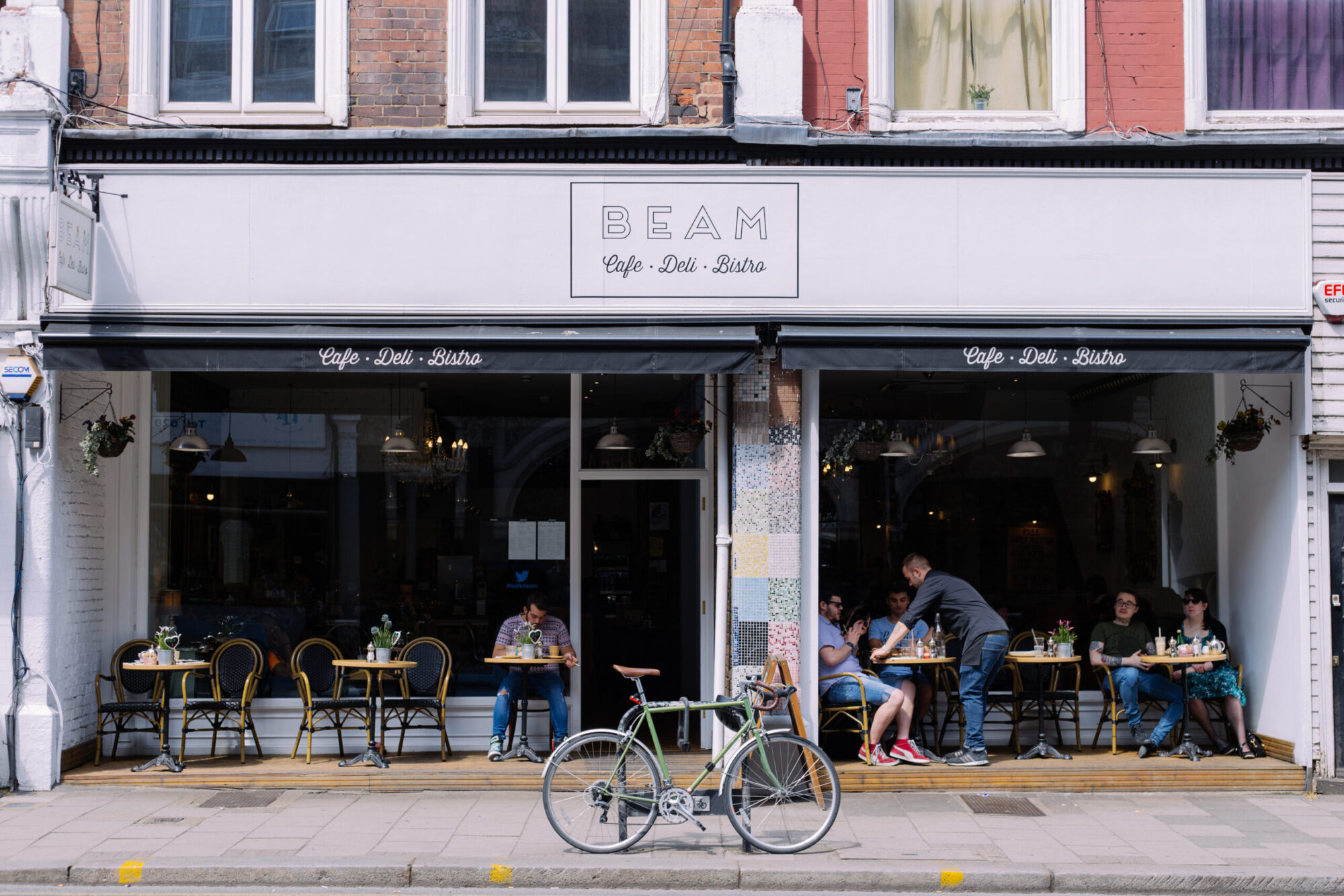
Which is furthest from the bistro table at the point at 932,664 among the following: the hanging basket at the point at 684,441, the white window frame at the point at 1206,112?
the white window frame at the point at 1206,112

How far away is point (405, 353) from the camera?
8.98m

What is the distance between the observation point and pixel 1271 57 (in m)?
9.84

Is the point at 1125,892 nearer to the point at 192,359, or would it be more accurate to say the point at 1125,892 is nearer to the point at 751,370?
the point at 751,370

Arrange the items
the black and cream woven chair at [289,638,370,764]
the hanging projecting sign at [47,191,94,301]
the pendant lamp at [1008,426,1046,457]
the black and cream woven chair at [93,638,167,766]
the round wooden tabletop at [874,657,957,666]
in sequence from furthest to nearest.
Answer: the pendant lamp at [1008,426,1046,457]
the black and cream woven chair at [289,638,370,764]
the round wooden tabletop at [874,657,957,666]
the black and cream woven chair at [93,638,167,766]
the hanging projecting sign at [47,191,94,301]

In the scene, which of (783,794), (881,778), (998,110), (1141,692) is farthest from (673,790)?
(998,110)

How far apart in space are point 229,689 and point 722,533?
4432mm

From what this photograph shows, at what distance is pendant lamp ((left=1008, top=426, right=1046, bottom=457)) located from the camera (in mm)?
10984

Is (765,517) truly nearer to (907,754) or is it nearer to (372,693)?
(907,754)

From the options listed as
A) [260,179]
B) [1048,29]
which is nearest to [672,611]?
[260,179]

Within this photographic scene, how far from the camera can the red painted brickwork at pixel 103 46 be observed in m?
9.44

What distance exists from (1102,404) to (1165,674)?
Answer: 8.36ft

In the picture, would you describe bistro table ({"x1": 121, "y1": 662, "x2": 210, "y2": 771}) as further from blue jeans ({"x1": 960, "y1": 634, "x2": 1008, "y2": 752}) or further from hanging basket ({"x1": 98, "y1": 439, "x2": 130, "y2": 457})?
blue jeans ({"x1": 960, "y1": 634, "x2": 1008, "y2": 752})

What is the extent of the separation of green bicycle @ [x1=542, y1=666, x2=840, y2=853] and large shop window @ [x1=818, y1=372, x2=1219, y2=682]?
137 inches

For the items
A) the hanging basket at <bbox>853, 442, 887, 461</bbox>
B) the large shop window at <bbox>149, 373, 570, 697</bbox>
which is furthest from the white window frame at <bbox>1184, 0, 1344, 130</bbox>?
the large shop window at <bbox>149, 373, 570, 697</bbox>
